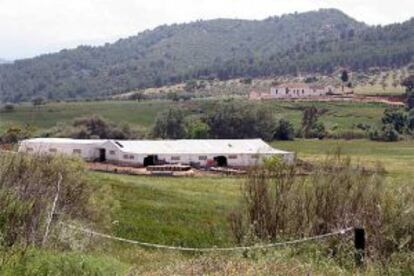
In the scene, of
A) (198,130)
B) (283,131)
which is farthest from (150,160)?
(283,131)

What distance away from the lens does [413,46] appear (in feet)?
640

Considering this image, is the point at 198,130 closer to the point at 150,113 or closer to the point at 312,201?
the point at 150,113

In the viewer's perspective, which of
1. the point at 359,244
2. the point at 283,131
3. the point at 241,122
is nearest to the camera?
the point at 359,244

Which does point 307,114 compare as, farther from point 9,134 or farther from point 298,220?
point 298,220

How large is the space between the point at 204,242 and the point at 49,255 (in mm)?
14494

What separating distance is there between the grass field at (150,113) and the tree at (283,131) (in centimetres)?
936

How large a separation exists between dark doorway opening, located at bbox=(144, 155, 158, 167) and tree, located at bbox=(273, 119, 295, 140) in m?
35.7

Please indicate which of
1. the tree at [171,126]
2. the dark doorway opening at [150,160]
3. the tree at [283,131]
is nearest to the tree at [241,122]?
the tree at [283,131]

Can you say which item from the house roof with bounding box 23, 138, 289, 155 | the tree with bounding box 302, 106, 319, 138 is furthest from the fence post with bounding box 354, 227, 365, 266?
the tree with bounding box 302, 106, 319, 138

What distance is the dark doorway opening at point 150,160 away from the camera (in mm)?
59469

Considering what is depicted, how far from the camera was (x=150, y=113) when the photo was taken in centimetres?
12312

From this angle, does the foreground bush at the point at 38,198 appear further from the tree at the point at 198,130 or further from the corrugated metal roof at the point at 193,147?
the tree at the point at 198,130

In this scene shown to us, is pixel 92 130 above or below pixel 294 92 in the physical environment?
below

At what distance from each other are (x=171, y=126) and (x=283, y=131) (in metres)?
14.3
